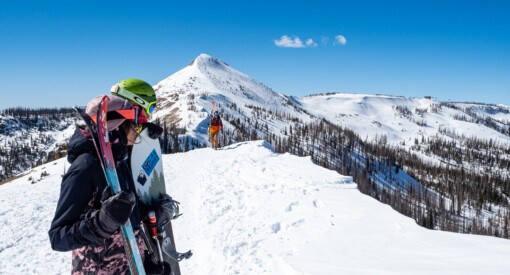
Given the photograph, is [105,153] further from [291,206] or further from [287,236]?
[291,206]

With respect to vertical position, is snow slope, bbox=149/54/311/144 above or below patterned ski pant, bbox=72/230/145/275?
above

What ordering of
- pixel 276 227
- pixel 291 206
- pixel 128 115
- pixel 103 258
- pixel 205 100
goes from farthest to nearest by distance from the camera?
pixel 205 100, pixel 291 206, pixel 276 227, pixel 128 115, pixel 103 258

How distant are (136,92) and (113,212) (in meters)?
1.60

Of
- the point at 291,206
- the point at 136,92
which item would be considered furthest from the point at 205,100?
the point at 136,92

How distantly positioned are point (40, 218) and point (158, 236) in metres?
8.30

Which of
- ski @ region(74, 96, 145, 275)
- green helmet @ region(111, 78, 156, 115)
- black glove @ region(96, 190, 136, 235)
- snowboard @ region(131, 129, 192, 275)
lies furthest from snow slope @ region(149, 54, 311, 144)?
black glove @ region(96, 190, 136, 235)

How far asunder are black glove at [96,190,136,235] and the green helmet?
4.43 ft

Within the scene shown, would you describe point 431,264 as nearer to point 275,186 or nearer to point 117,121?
point 117,121

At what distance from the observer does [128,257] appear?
11.9 ft

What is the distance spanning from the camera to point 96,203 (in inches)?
133

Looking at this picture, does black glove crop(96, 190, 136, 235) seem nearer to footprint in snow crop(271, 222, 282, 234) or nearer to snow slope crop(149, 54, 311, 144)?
footprint in snow crop(271, 222, 282, 234)

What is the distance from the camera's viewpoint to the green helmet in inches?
159

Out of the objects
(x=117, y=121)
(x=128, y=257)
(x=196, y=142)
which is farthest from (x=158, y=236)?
(x=196, y=142)

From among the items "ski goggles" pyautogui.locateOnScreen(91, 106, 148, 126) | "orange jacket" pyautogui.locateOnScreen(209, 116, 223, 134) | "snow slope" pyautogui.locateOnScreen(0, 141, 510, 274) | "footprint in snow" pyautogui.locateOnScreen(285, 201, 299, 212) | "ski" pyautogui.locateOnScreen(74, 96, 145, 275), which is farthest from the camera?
"orange jacket" pyautogui.locateOnScreen(209, 116, 223, 134)
